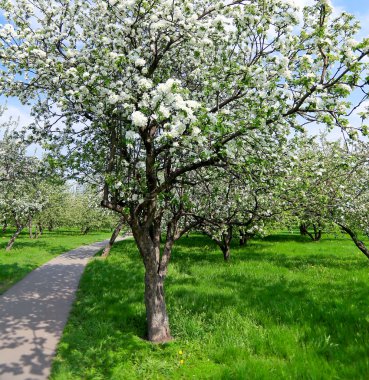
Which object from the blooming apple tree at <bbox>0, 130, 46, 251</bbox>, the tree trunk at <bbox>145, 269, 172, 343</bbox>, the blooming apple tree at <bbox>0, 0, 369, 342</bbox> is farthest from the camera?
the blooming apple tree at <bbox>0, 130, 46, 251</bbox>

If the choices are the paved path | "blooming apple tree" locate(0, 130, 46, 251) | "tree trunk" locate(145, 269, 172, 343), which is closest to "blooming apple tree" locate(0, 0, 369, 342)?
"tree trunk" locate(145, 269, 172, 343)

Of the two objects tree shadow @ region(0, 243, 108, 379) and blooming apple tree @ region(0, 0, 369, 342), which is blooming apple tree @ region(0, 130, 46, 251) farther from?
blooming apple tree @ region(0, 0, 369, 342)

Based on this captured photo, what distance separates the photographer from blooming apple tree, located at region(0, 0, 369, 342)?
5926 mm

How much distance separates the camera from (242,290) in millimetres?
12383

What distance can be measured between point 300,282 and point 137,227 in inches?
331

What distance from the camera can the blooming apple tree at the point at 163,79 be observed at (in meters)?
5.93

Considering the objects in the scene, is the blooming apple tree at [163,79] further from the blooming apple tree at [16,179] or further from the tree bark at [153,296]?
the blooming apple tree at [16,179]

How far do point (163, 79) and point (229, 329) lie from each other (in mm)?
6668

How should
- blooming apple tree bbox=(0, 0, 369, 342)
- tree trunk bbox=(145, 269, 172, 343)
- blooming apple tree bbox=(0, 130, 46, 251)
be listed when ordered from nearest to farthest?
blooming apple tree bbox=(0, 0, 369, 342)
tree trunk bbox=(145, 269, 172, 343)
blooming apple tree bbox=(0, 130, 46, 251)

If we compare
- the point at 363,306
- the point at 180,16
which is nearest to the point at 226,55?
the point at 180,16

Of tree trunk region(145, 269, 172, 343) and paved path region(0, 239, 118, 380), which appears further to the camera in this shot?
tree trunk region(145, 269, 172, 343)

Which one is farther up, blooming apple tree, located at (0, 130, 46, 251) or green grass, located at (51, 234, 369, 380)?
blooming apple tree, located at (0, 130, 46, 251)

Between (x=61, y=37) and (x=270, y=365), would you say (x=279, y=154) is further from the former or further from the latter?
(x=61, y=37)

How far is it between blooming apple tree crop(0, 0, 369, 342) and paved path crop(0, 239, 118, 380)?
8.75ft
